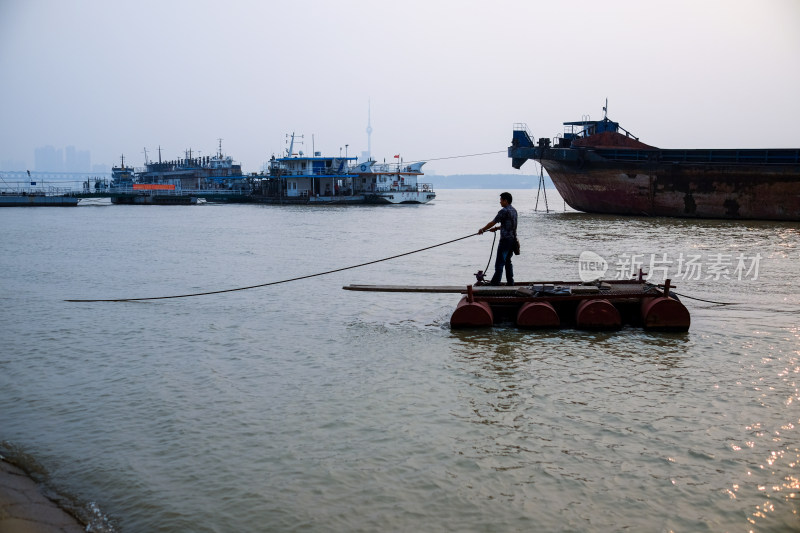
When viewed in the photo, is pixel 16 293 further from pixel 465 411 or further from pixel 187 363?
pixel 465 411

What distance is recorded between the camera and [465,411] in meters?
7.56

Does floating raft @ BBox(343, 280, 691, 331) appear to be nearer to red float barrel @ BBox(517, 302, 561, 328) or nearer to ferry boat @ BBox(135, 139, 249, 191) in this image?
red float barrel @ BBox(517, 302, 561, 328)

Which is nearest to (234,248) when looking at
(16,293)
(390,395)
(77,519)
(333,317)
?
(16,293)

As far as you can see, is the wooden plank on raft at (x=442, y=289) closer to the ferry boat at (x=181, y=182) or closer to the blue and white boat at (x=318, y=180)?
the blue and white boat at (x=318, y=180)

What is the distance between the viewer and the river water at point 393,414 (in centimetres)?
545

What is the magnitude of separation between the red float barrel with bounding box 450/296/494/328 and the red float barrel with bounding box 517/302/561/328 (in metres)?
0.53

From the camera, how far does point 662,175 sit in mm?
37156

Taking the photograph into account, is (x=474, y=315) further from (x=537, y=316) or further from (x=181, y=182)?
(x=181, y=182)

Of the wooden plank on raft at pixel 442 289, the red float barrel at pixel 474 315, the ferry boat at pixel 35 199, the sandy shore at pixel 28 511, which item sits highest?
the ferry boat at pixel 35 199

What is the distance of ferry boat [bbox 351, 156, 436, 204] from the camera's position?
222 feet

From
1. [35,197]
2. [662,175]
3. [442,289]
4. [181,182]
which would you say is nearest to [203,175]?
[181,182]

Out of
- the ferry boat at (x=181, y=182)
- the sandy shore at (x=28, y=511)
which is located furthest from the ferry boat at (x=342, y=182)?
the sandy shore at (x=28, y=511)

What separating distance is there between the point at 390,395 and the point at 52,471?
3.79 m

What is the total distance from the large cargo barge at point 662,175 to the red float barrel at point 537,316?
28.1 meters
